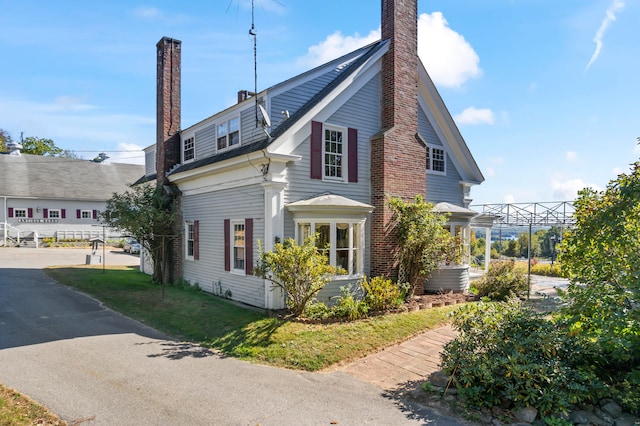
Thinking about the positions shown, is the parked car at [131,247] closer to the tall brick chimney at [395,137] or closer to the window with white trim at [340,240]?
the window with white trim at [340,240]

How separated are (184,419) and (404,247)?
29.3 ft

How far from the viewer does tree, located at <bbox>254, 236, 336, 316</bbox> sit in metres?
9.64

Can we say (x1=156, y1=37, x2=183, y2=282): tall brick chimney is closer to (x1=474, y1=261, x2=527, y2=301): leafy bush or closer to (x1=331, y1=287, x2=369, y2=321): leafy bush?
(x1=331, y1=287, x2=369, y2=321): leafy bush

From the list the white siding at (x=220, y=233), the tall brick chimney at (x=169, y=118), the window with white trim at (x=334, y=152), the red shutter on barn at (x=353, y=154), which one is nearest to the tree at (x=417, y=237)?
the red shutter on barn at (x=353, y=154)

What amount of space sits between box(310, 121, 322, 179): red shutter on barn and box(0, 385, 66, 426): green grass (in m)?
8.56

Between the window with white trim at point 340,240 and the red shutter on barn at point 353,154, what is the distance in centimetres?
177

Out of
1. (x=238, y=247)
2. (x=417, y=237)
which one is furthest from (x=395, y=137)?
(x=238, y=247)

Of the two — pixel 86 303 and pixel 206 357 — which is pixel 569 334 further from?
pixel 86 303

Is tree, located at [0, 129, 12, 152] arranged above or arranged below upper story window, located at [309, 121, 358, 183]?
above

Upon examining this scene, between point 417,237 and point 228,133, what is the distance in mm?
7948

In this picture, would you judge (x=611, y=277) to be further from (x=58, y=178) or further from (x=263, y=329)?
(x=58, y=178)

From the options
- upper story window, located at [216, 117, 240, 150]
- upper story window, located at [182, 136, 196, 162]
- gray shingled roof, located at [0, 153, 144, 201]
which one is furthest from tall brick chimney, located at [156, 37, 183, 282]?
gray shingled roof, located at [0, 153, 144, 201]

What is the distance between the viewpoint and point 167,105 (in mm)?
16625

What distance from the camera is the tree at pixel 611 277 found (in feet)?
18.5
